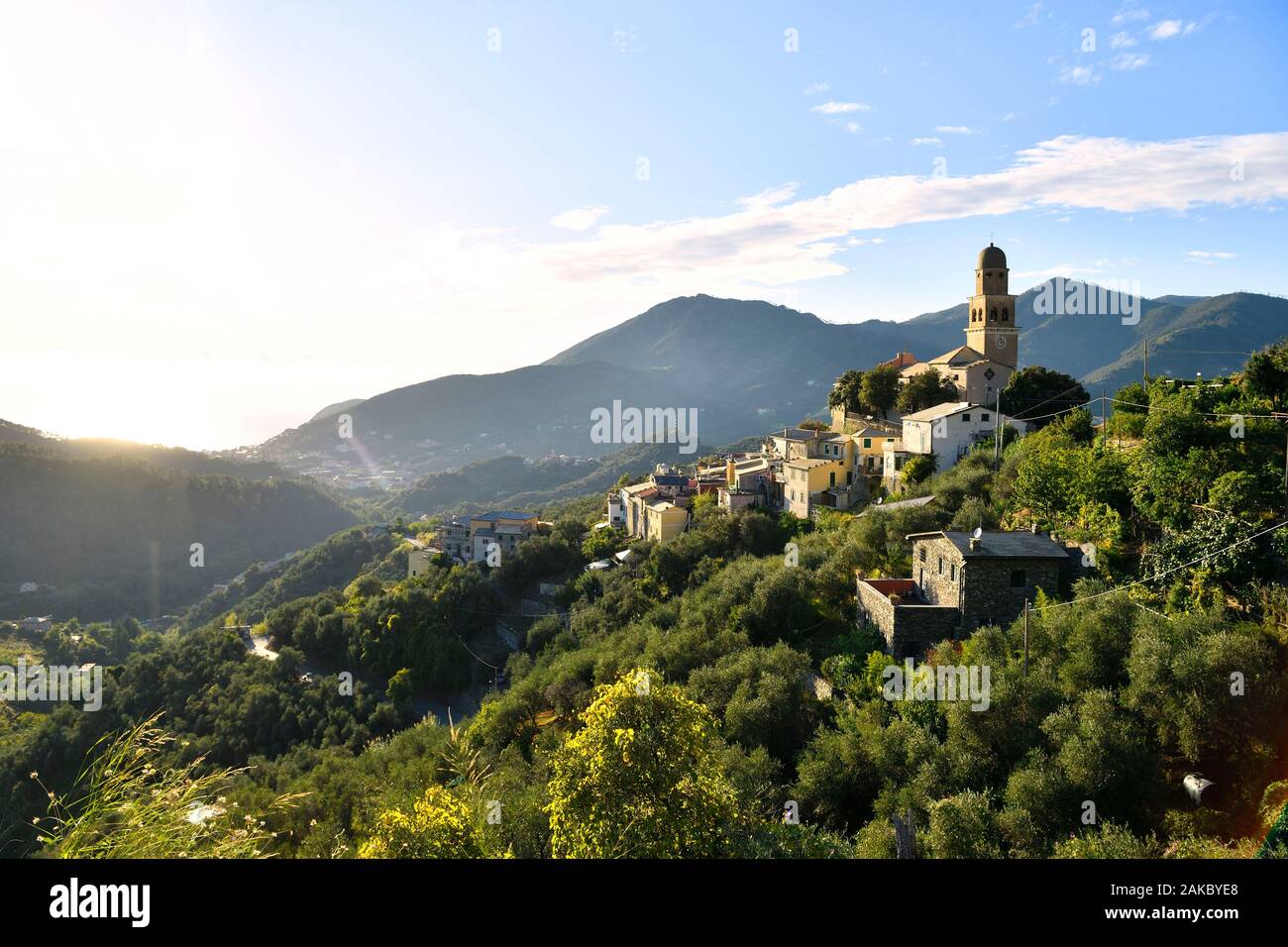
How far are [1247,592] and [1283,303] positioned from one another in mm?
154580

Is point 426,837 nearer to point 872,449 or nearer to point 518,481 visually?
point 872,449

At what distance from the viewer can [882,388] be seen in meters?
38.9

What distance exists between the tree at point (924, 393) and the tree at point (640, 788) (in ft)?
95.2

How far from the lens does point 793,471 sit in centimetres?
3375

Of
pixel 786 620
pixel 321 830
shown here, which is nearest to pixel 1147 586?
pixel 786 620

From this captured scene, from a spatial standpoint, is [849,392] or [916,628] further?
[849,392]

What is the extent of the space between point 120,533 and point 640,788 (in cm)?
11454

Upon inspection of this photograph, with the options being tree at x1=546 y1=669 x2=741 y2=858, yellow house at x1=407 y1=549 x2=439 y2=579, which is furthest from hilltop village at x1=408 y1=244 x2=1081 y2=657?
tree at x1=546 y1=669 x2=741 y2=858

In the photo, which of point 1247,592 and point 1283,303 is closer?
point 1247,592

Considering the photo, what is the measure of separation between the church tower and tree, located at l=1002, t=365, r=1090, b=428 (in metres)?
7.06

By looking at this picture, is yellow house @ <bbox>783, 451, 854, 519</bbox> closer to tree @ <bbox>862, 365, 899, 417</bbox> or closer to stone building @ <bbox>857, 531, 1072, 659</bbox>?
tree @ <bbox>862, 365, 899, 417</bbox>

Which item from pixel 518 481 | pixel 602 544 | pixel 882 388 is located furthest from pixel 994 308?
pixel 518 481
